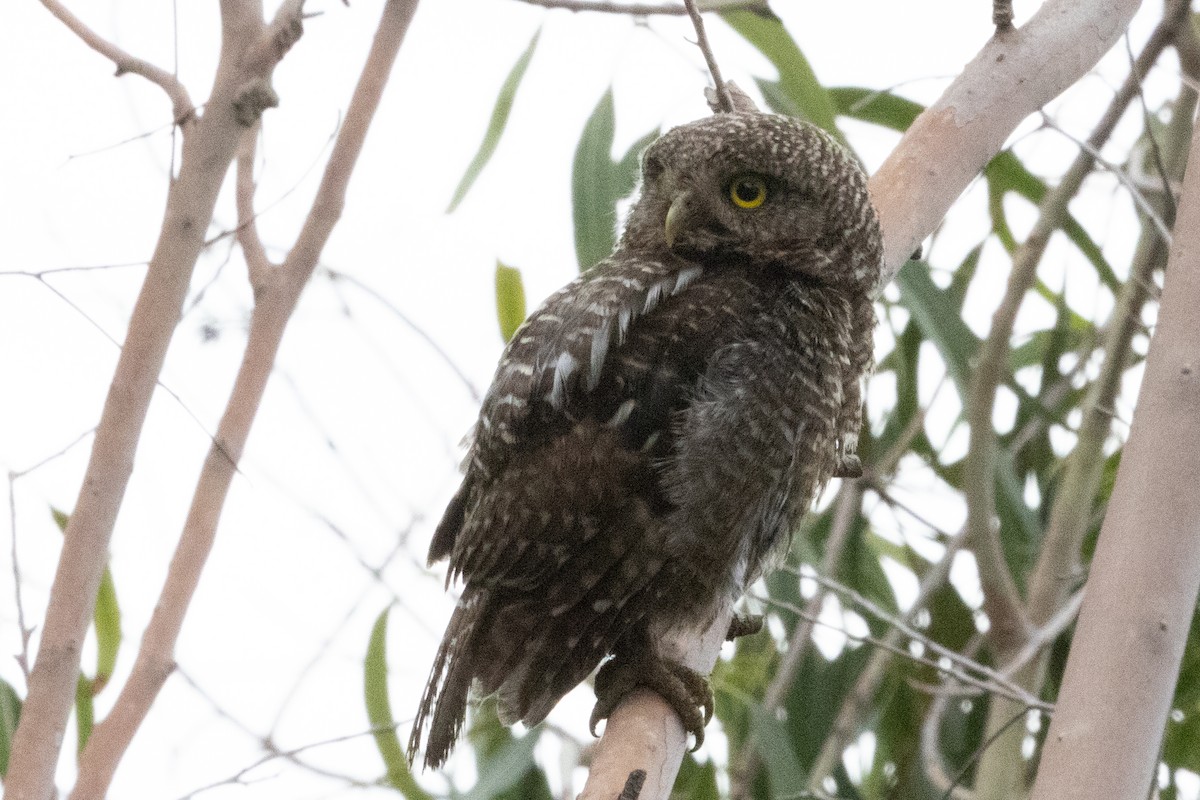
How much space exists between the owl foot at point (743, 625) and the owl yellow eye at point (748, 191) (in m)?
0.57

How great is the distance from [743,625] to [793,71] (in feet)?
2.82

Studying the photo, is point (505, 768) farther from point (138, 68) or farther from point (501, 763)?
point (138, 68)

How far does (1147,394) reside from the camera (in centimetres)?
126

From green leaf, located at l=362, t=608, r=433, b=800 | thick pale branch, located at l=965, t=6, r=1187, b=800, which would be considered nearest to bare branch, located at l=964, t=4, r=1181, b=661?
thick pale branch, located at l=965, t=6, r=1187, b=800

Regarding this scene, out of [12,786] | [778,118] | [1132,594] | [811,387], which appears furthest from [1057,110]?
[12,786]

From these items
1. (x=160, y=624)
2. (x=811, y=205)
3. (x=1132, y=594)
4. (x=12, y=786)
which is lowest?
(x=12, y=786)

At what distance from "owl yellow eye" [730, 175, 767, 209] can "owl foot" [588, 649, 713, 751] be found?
2.03ft

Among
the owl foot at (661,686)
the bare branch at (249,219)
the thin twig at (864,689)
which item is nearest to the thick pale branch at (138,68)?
the bare branch at (249,219)

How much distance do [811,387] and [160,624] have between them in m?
0.84

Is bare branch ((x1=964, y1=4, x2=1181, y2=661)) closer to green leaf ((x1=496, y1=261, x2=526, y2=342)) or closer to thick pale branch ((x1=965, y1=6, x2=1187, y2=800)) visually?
thick pale branch ((x1=965, y1=6, x2=1187, y2=800))

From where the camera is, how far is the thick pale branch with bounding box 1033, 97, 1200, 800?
1.07 m

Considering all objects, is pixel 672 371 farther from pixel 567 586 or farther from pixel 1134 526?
pixel 1134 526

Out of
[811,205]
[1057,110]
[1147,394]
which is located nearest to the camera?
[1147,394]

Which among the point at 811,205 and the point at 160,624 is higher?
the point at 811,205
